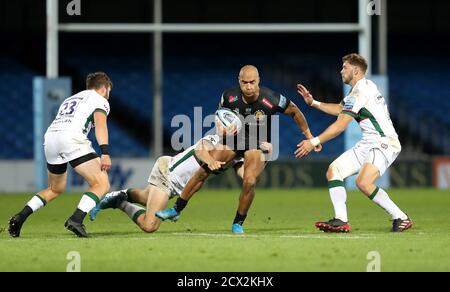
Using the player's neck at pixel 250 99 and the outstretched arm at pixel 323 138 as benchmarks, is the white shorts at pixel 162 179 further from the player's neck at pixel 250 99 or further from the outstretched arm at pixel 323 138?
the outstretched arm at pixel 323 138

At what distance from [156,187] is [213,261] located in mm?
3500

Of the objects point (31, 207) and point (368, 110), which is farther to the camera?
point (368, 110)

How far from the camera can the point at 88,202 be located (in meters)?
11.8

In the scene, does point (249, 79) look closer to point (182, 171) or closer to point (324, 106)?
point (324, 106)

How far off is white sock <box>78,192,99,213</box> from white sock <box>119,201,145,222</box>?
967 millimetres

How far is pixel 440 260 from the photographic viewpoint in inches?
384

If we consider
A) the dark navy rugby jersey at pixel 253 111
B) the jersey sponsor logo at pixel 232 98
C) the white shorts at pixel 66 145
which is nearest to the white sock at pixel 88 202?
the white shorts at pixel 66 145

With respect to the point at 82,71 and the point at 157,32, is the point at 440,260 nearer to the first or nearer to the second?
the point at 157,32

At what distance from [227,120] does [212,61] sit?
59.3 ft

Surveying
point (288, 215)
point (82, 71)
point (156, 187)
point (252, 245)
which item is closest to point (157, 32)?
point (82, 71)

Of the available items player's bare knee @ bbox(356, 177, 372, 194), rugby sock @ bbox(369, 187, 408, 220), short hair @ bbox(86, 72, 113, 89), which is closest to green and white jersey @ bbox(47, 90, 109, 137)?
short hair @ bbox(86, 72, 113, 89)

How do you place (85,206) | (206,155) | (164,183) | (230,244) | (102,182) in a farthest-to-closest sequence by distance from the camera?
(164,183), (206,155), (102,182), (85,206), (230,244)

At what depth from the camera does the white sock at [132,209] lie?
12.8m

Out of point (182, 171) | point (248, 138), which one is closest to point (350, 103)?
point (248, 138)
